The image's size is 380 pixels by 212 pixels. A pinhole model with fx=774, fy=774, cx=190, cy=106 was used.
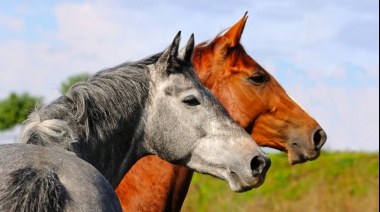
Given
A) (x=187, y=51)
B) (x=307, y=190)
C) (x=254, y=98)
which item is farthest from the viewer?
(x=307, y=190)

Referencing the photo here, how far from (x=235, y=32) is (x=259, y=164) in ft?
7.50

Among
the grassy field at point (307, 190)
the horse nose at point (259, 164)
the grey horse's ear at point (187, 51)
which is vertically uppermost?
the grey horse's ear at point (187, 51)

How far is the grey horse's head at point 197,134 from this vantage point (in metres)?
5.03

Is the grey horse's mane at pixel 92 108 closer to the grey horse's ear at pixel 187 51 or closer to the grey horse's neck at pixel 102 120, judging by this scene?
the grey horse's neck at pixel 102 120

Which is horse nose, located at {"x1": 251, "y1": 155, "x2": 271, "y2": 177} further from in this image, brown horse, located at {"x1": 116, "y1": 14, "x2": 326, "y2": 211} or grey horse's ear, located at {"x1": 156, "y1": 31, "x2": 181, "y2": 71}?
brown horse, located at {"x1": 116, "y1": 14, "x2": 326, "y2": 211}

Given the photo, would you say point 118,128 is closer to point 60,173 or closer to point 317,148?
point 60,173

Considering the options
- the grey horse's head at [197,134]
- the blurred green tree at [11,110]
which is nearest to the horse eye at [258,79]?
the grey horse's head at [197,134]

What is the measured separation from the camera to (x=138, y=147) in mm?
5250

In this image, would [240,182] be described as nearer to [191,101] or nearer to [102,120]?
[191,101]

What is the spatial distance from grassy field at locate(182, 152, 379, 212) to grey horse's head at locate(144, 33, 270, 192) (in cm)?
599

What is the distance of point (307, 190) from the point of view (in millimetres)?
14273

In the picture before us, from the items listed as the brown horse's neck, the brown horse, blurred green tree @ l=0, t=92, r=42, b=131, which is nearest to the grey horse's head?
the brown horse's neck

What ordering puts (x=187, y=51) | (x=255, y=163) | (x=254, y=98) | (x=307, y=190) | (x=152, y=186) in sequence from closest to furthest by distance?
(x=255, y=163) < (x=187, y=51) < (x=152, y=186) < (x=254, y=98) < (x=307, y=190)

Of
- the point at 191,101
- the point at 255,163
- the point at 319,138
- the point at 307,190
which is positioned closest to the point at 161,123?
the point at 191,101
